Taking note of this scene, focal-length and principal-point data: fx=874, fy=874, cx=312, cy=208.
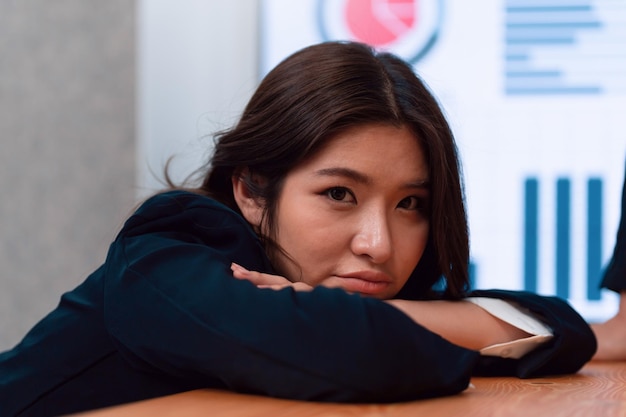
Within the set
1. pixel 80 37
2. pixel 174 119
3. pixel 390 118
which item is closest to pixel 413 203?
pixel 390 118

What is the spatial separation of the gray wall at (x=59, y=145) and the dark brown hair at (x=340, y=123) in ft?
3.45

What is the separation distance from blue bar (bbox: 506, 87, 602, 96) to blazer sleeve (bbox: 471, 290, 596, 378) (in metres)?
1.12

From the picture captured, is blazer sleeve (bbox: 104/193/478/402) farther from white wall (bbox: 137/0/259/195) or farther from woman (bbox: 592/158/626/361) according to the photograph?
white wall (bbox: 137/0/259/195)


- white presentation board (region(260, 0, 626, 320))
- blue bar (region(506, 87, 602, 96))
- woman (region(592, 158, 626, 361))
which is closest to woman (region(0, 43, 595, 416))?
woman (region(592, 158, 626, 361))

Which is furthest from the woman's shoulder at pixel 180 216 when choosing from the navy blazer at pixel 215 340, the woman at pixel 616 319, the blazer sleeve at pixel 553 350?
the woman at pixel 616 319

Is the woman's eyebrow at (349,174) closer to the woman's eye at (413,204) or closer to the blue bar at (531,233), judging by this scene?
the woman's eye at (413,204)

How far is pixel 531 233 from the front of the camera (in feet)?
6.95

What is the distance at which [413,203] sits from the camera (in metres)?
1.14

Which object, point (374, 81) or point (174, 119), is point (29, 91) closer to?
point (174, 119)

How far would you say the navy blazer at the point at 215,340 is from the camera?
75 cm

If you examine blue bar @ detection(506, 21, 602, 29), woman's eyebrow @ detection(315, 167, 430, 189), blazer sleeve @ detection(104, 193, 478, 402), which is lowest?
blazer sleeve @ detection(104, 193, 478, 402)

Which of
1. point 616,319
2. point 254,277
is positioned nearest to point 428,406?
point 254,277

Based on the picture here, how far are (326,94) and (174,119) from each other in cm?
118

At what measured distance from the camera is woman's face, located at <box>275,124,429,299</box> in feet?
3.48
